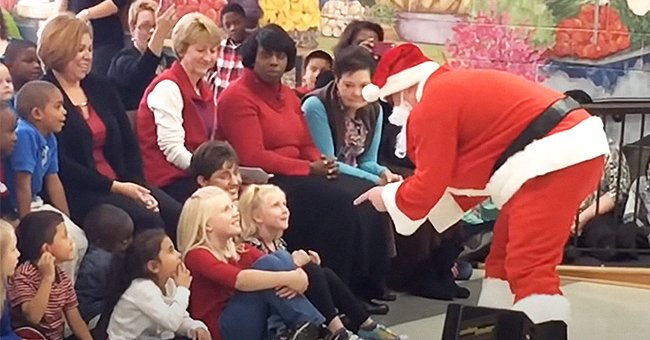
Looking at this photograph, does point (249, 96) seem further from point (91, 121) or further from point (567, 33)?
point (567, 33)

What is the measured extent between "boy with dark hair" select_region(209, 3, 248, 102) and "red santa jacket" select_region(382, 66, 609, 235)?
63 cm

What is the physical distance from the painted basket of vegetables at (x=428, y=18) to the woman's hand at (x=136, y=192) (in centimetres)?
123

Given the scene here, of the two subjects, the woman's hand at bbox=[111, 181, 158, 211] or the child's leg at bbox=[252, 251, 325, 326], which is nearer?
the woman's hand at bbox=[111, 181, 158, 211]

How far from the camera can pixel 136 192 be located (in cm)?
267

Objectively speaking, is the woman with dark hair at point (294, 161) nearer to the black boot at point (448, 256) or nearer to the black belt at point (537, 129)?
the black boot at point (448, 256)

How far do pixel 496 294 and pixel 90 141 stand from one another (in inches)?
47.0

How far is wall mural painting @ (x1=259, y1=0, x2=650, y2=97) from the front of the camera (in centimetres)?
338

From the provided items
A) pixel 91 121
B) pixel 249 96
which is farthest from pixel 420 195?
pixel 91 121

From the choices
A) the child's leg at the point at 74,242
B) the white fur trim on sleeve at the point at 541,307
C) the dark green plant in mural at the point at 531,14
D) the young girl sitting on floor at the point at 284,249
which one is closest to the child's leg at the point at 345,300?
the young girl sitting on floor at the point at 284,249

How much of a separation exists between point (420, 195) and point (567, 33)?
1.68 m

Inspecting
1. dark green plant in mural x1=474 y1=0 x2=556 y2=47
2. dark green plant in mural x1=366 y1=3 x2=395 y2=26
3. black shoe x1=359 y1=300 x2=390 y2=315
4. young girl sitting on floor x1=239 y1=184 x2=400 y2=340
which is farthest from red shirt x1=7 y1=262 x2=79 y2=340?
dark green plant in mural x1=474 y1=0 x2=556 y2=47

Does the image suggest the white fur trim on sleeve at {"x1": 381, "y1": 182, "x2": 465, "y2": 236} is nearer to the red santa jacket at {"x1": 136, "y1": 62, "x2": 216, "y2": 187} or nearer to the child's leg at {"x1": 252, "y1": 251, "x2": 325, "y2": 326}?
the child's leg at {"x1": 252, "y1": 251, "x2": 325, "y2": 326}

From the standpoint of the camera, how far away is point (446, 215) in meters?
2.94

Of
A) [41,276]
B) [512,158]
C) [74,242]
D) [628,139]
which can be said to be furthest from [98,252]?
[628,139]
